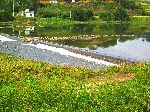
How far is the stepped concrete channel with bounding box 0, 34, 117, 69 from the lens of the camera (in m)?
28.8

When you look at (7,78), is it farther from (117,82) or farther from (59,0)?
(59,0)

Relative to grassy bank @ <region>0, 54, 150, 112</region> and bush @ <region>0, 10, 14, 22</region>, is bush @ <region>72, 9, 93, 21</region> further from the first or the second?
grassy bank @ <region>0, 54, 150, 112</region>

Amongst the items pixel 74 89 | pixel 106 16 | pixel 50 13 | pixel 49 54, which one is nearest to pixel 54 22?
pixel 50 13

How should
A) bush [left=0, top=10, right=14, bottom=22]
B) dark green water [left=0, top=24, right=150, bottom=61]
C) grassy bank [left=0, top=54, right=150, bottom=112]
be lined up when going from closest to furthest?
grassy bank [left=0, top=54, right=150, bottom=112] → dark green water [left=0, top=24, right=150, bottom=61] → bush [left=0, top=10, right=14, bottom=22]

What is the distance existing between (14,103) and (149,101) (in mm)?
4698

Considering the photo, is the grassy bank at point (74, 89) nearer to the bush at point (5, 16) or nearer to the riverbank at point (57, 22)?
the riverbank at point (57, 22)

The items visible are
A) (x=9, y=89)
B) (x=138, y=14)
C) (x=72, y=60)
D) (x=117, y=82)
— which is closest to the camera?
Result: (x=9, y=89)

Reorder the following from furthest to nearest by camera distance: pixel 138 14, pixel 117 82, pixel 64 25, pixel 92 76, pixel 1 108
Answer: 1. pixel 138 14
2. pixel 64 25
3. pixel 92 76
4. pixel 117 82
5. pixel 1 108

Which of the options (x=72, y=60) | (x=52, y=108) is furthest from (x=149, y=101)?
(x=72, y=60)

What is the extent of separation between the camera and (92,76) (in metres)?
21.2

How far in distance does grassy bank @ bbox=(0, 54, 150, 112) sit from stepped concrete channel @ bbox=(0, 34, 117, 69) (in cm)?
656

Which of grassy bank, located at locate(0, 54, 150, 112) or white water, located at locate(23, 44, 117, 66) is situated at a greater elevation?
grassy bank, located at locate(0, 54, 150, 112)

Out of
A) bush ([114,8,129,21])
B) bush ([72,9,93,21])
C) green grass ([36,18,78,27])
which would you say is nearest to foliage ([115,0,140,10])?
bush ([114,8,129,21])

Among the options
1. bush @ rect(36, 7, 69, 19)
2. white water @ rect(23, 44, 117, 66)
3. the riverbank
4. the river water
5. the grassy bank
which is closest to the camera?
the grassy bank
